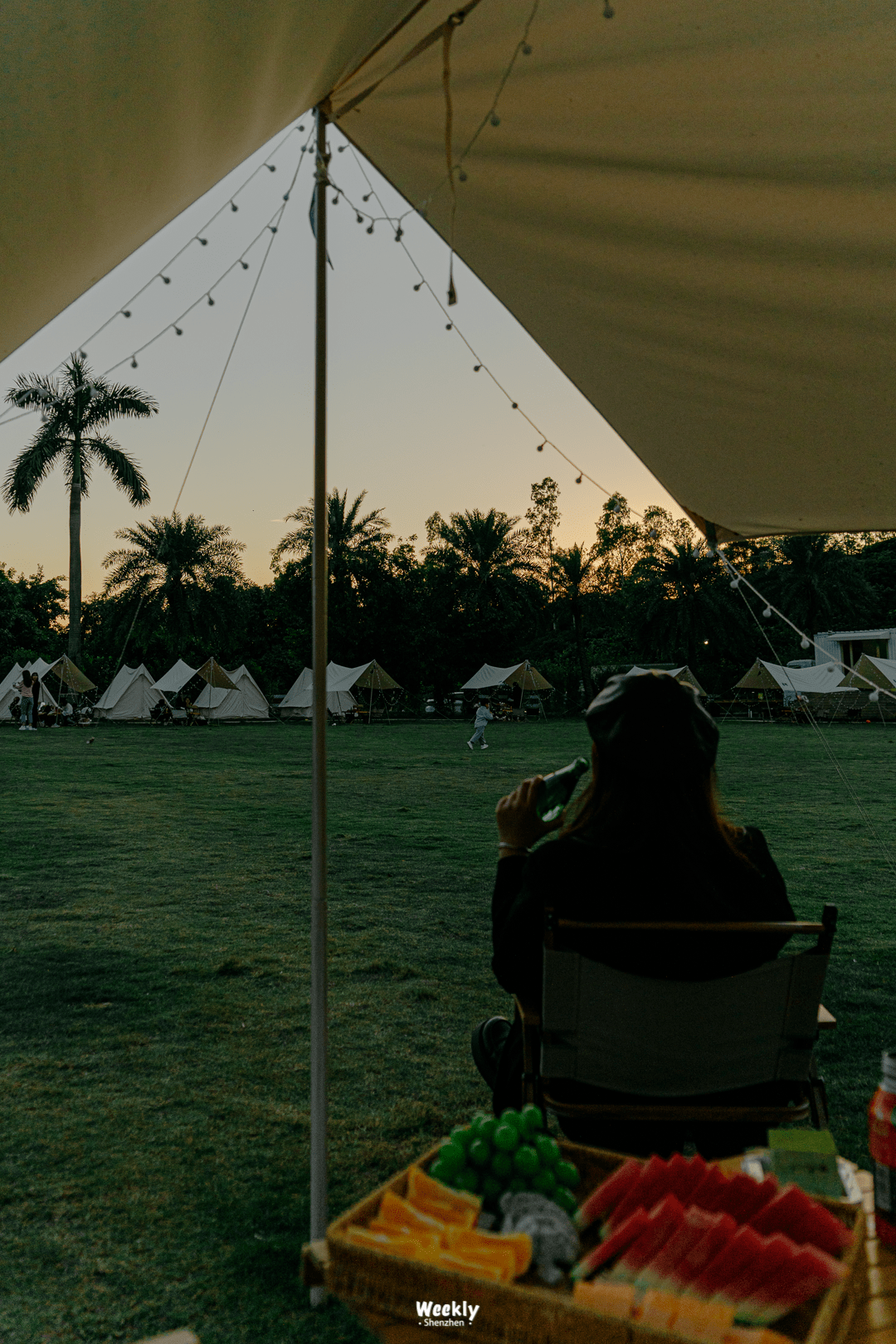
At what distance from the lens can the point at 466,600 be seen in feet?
148

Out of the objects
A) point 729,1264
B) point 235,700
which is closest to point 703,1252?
point 729,1264

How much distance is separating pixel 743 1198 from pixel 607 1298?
24 cm

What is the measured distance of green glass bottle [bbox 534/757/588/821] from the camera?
1819 millimetres

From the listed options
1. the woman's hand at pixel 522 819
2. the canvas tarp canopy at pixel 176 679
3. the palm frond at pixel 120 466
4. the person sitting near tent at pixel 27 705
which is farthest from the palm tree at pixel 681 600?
the woman's hand at pixel 522 819

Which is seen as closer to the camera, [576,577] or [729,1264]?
[729,1264]

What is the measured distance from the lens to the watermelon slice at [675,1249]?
956 millimetres

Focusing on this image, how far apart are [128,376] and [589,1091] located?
2415 mm

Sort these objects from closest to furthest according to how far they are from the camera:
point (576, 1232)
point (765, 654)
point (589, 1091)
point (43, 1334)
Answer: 1. point (576, 1232)
2. point (589, 1091)
3. point (43, 1334)
4. point (765, 654)

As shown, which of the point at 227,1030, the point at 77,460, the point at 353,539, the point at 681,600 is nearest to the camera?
the point at 227,1030

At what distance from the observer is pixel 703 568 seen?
4353cm

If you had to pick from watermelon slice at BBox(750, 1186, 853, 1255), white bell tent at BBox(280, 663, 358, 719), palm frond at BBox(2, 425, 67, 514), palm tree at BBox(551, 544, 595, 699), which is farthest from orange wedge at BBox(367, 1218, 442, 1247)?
palm tree at BBox(551, 544, 595, 699)

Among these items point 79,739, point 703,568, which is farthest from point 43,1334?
point 703,568

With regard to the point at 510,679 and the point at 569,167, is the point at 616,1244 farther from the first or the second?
the point at 510,679

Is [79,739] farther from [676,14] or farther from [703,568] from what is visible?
[703,568]
